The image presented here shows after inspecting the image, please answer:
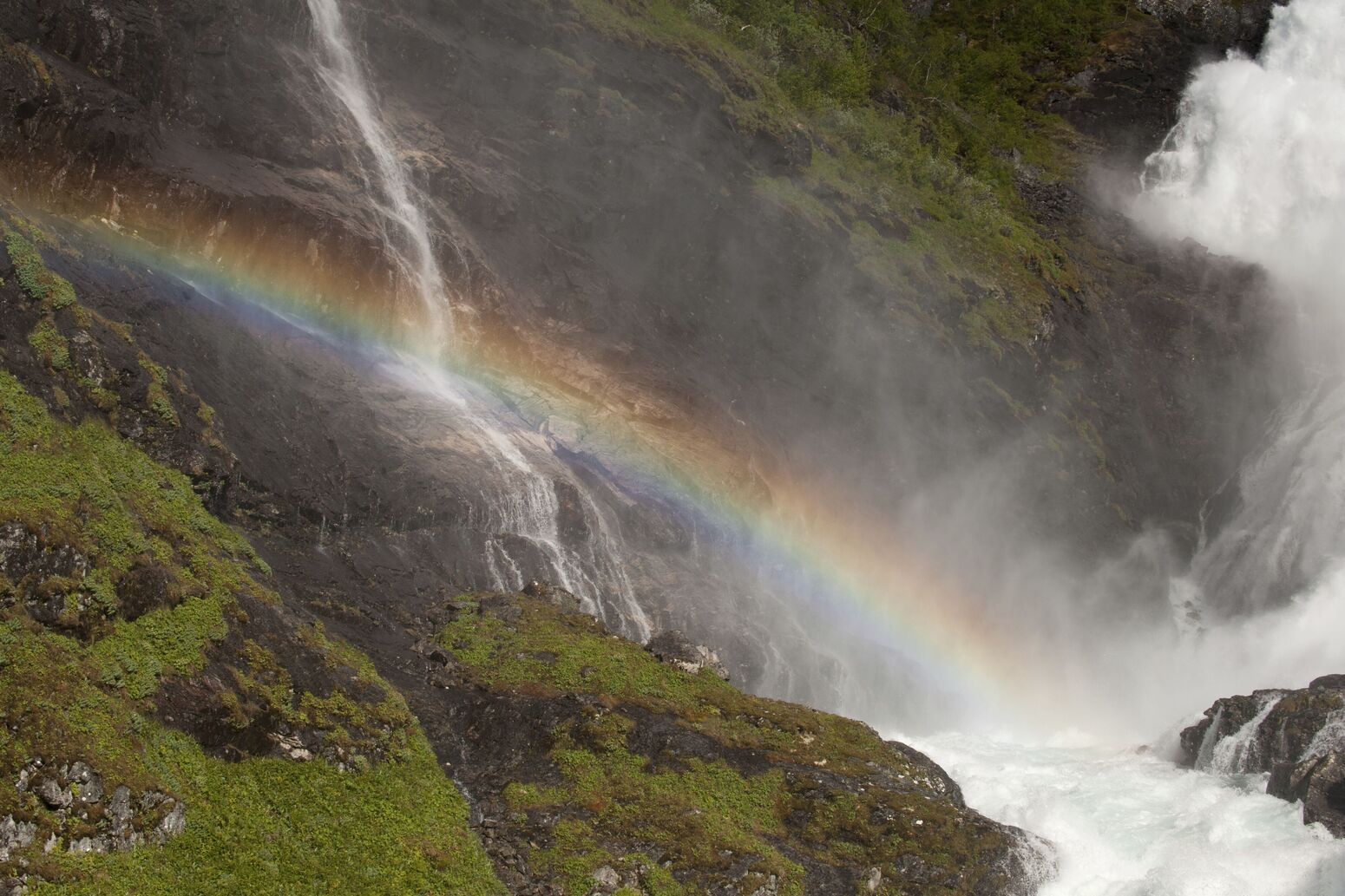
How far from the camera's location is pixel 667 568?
3020cm

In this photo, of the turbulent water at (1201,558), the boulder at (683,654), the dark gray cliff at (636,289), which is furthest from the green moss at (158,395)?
the boulder at (683,654)

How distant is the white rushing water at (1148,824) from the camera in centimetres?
1934

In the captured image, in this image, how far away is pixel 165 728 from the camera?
503 inches

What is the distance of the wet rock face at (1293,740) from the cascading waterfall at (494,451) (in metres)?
16.1

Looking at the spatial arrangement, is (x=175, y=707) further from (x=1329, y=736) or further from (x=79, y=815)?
(x=1329, y=736)

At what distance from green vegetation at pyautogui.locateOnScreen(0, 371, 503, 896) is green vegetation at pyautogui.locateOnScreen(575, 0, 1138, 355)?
33.5 metres

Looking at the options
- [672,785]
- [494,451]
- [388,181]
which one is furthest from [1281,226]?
[672,785]

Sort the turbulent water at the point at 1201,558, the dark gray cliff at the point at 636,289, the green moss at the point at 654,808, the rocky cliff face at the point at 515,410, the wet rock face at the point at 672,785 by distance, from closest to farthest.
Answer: the rocky cliff face at the point at 515,410
the green moss at the point at 654,808
the wet rock face at the point at 672,785
the turbulent water at the point at 1201,558
the dark gray cliff at the point at 636,289

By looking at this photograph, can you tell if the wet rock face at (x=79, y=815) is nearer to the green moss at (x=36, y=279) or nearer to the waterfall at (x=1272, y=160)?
the green moss at (x=36, y=279)

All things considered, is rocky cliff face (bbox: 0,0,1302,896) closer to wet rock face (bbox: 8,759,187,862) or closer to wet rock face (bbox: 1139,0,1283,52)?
wet rock face (bbox: 8,759,187,862)

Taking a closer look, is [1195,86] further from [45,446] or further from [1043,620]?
[45,446]

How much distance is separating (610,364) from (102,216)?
52.7ft

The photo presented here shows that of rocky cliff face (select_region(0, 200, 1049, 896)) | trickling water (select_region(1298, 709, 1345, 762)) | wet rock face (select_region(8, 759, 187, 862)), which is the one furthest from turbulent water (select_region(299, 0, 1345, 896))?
wet rock face (select_region(8, 759, 187, 862))

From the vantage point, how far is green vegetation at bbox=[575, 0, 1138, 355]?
4622cm
